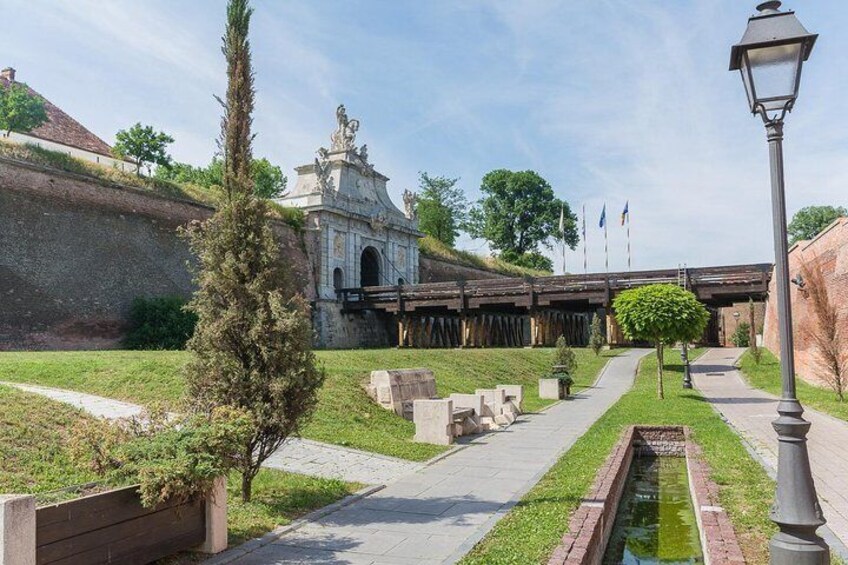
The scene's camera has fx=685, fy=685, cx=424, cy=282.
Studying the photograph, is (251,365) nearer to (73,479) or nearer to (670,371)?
(73,479)

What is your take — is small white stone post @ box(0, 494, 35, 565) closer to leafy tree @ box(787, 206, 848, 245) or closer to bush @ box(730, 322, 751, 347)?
bush @ box(730, 322, 751, 347)

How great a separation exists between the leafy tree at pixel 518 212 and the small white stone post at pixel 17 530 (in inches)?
2494

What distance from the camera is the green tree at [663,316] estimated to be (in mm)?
18594

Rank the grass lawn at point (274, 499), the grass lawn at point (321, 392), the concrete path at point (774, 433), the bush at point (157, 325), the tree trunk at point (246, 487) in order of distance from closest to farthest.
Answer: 1. the grass lawn at point (274, 499)
2. the tree trunk at point (246, 487)
3. the concrete path at point (774, 433)
4. the grass lawn at point (321, 392)
5. the bush at point (157, 325)

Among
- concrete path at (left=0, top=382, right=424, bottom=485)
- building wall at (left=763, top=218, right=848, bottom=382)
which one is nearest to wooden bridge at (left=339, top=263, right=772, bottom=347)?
building wall at (left=763, top=218, right=848, bottom=382)

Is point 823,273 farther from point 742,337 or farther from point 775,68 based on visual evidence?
point 742,337

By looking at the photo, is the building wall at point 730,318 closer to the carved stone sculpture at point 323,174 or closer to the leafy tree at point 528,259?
the leafy tree at point 528,259

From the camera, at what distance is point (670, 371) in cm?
2555

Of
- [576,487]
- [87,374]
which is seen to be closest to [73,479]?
[576,487]

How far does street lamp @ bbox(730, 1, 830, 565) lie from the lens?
13.5 ft

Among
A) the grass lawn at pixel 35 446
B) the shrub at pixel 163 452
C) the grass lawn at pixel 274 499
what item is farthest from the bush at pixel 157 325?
the shrub at pixel 163 452

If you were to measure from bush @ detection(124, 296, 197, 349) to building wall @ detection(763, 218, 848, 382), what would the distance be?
1922cm

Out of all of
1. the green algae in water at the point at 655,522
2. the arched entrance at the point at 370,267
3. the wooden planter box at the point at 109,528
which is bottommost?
the green algae in water at the point at 655,522

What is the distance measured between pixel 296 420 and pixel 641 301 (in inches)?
566
